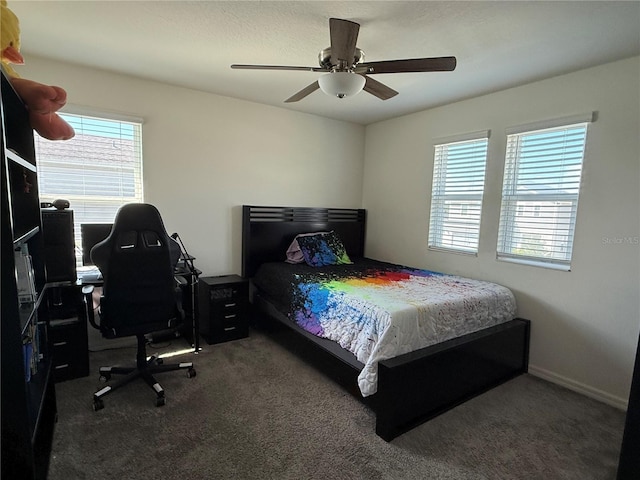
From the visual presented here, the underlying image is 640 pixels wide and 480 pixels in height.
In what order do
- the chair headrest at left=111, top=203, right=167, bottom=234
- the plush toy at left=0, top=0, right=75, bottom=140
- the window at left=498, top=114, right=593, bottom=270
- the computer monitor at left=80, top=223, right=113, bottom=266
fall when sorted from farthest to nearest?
1. the computer monitor at left=80, top=223, right=113, bottom=266
2. the window at left=498, top=114, right=593, bottom=270
3. the chair headrest at left=111, top=203, right=167, bottom=234
4. the plush toy at left=0, top=0, right=75, bottom=140

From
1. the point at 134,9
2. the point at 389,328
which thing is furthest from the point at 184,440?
the point at 134,9

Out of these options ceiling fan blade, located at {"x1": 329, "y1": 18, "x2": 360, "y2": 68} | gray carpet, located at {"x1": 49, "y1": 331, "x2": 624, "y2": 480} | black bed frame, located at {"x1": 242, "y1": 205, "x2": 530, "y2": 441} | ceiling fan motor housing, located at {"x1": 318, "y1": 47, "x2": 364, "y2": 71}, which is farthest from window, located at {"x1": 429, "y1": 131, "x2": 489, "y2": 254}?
ceiling fan blade, located at {"x1": 329, "y1": 18, "x2": 360, "y2": 68}

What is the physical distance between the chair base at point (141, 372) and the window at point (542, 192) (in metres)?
2.93

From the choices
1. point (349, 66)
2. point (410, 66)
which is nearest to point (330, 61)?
point (349, 66)

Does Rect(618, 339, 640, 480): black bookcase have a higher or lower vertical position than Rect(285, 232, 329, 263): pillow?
lower

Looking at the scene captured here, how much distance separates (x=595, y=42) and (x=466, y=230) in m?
1.71

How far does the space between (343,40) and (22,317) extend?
2.01m

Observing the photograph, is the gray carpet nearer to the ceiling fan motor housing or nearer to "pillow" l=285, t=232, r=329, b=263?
"pillow" l=285, t=232, r=329, b=263

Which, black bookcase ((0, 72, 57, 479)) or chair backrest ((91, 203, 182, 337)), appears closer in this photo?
black bookcase ((0, 72, 57, 479))

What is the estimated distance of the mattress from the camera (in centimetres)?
206

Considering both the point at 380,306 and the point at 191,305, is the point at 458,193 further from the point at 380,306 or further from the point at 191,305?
the point at 191,305

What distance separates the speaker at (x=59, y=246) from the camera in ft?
7.61

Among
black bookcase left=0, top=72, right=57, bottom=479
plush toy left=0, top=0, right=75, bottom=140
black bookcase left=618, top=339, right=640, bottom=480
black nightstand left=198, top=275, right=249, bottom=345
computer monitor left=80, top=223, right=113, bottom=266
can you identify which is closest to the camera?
black bookcase left=0, top=72, right=57, bottom=479

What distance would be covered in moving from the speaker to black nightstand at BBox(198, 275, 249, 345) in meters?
1.07
